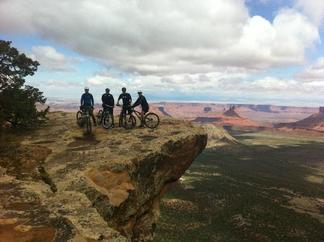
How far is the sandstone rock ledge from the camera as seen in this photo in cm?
1491

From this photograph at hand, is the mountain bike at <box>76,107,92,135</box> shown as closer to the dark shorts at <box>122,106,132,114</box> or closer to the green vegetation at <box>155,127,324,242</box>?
the dark shorts at <box>122,106,132,114</box>

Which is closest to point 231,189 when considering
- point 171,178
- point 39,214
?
point 171,178

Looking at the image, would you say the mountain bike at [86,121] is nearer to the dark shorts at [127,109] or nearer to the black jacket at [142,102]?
the dark shorts at [127,109]

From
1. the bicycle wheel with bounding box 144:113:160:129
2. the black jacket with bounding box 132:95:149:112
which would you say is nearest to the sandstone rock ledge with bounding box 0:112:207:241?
the bicycle wheel with bounding box 144:113:160:129

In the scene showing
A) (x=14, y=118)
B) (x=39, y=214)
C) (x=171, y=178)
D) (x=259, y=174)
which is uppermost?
(x=14, y=118)

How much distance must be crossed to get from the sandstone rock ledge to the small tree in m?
1.96

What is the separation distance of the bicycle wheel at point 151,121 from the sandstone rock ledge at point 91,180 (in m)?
0.66

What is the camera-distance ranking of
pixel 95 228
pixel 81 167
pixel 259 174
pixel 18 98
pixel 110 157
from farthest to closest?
pixel 259 174, pixel 18 98, pixel 110 157, pixel 81 167, pixel 95 228

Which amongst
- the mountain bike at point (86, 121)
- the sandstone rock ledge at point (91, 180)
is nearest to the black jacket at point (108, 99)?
the mountain bike at point (86, 121)

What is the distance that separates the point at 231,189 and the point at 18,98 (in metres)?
97.7

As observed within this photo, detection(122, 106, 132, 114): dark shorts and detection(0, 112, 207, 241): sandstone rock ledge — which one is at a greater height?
detection(122, 106, 132, 114): dark shorts

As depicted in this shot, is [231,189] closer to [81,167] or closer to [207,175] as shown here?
[207,175]

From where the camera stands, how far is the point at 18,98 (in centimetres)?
3189

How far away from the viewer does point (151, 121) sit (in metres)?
34.7
